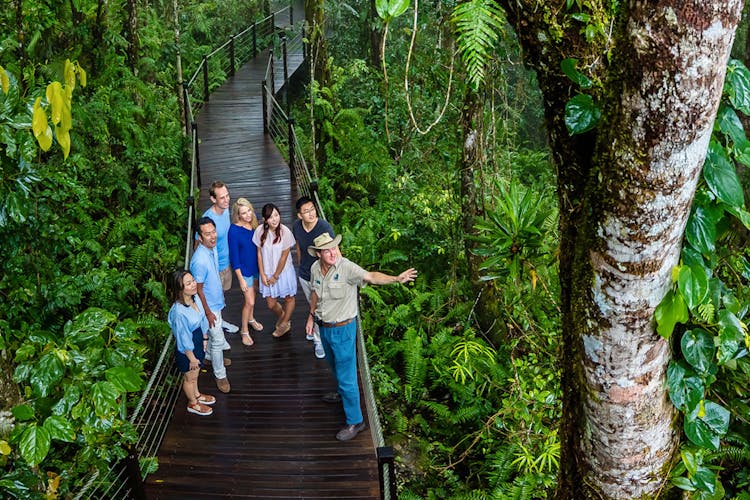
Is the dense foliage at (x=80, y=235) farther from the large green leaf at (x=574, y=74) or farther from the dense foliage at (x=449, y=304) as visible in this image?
the dense foliage at (x=449, y=304)

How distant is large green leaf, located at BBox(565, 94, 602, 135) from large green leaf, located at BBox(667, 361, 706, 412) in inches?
44.2

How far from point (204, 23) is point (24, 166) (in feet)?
52.2

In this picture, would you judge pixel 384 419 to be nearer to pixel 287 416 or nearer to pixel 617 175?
pixel 287 416

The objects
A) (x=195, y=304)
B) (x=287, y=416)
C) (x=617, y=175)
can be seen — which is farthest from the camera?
(x=287, y=416)

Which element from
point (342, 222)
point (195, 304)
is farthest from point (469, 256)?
point (195, 304)

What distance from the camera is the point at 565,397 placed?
3221 millimetres

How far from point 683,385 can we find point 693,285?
56cm

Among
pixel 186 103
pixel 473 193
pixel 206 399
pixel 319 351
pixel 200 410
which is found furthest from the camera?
pixel 186 103

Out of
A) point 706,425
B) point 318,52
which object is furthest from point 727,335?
point 318,52

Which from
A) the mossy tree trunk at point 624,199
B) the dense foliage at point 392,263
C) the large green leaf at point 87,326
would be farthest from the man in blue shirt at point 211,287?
the mossy tree trunk at point 624,199

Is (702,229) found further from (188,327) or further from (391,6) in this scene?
(188,327)

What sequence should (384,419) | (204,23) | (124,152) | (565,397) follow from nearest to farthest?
(565,397) < (384,419) < (124,152) < (204,23)

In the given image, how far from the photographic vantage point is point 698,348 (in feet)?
A: 9.41

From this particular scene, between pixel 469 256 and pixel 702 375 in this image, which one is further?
pixel 469 256
